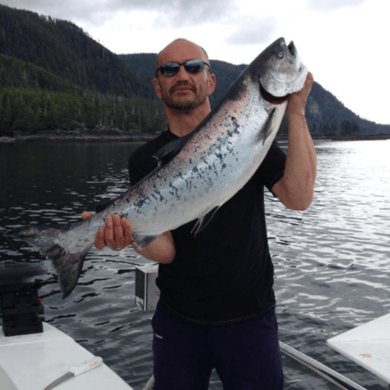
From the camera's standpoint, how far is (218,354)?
3.26 meters

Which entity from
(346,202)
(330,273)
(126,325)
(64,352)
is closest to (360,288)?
(330,273)

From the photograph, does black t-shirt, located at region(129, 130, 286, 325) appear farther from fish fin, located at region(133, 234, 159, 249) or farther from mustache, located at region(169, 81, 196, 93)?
mustache, located at region(169, 81, 196, 93)

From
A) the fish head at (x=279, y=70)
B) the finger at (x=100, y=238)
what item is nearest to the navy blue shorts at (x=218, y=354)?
Result: the finger at (x=100, y=238)

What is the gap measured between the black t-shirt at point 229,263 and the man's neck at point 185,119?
0.66 meters

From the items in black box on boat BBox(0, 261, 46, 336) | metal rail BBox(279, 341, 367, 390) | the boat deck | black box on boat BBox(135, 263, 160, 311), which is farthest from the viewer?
black box on boat BBox(135, 263, 160, 311)

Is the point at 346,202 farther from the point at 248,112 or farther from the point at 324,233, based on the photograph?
the point at 248,112

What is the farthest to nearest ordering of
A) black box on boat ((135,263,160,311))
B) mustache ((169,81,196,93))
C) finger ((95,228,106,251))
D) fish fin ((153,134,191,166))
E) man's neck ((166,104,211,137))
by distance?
black box on boat ((135,263,160,311)) < man's neck ((166,104,211,137)) < mustache ((169,81,196,93)) < finger ((95,228,106,251)) < fish fin ((153,134,191,166))

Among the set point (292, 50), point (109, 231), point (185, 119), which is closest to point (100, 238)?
point (109, 231)

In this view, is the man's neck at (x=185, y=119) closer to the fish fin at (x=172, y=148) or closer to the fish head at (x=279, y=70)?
the fish fin at (x=172, y=148)

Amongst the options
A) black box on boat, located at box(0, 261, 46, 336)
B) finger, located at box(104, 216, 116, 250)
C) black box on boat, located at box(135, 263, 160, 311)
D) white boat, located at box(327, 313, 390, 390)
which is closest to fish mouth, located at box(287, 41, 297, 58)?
finger, located at box(104, 216, 116, 250)

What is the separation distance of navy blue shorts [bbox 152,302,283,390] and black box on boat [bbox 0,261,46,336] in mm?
2405

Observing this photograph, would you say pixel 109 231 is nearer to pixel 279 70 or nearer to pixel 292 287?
pixel 279 70

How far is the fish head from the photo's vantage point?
2.77 m

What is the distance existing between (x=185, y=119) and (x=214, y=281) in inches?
51.1
